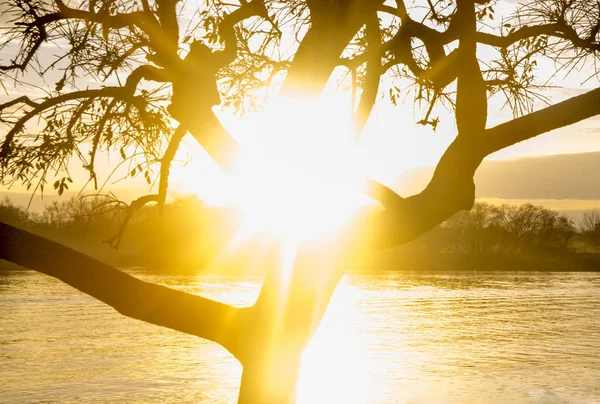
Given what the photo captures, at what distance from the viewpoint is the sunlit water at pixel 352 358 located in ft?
71.3

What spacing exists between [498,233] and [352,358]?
14986 centimetres

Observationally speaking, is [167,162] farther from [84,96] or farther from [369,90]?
[369,90]

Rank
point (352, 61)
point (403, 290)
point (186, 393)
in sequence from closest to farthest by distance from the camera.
A: point (352, 61) < point (186, 393) < point (403, 290)

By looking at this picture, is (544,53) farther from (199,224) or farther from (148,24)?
(199,224)

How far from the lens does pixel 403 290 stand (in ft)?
247

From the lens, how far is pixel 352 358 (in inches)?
1195

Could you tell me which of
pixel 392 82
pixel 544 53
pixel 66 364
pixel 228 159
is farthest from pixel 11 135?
pixel 66 364

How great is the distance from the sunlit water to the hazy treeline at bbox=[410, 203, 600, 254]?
12074 centimetres

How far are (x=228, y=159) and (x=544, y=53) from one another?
495 cm

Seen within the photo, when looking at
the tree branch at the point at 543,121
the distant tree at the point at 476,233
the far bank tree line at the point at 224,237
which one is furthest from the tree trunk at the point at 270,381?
the distant tree at the point at 476,233

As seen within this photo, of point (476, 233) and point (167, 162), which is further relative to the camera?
point (476, 233)

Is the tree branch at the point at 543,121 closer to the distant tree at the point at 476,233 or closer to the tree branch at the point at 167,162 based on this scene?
the tree branch at the point at 167,162

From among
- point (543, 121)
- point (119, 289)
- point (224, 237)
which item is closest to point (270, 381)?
point (119, 289)

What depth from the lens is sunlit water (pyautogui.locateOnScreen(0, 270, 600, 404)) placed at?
855 inches
